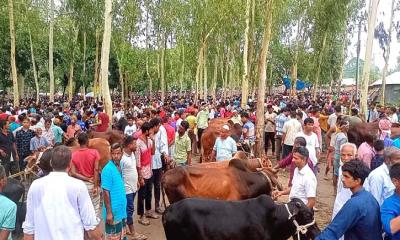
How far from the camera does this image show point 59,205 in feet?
13.4

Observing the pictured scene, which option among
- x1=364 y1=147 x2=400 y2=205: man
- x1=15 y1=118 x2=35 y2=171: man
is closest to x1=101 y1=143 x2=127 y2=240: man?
x1=364 y1=147 x2=400 y2=205: man

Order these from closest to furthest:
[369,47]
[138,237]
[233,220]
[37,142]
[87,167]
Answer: [233,220] < [87,167] < [138,237] < [37,142] < [369,47]

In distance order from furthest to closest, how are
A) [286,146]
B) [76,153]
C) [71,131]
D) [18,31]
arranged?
[18,31] < [286,146] < [71,131] < [76,153]

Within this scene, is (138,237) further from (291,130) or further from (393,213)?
(291,130)

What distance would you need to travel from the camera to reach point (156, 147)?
882 centimetres

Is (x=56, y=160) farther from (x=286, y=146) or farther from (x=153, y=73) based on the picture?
(x=153, y=73)

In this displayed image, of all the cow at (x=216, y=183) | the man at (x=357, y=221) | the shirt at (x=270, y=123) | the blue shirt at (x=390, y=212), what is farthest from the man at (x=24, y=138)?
the blue shirt at (x=390, y=212)


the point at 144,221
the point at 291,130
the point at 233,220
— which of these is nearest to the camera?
the point at 233,220

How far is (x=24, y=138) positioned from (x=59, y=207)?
22.6ft

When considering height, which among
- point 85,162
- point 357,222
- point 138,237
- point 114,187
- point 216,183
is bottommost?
point 138,237

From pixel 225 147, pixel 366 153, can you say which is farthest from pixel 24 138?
pixel 366 153

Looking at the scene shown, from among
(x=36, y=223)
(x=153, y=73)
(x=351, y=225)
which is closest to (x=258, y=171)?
(x=351, y=225)

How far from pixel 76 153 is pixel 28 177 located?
10.1 ft

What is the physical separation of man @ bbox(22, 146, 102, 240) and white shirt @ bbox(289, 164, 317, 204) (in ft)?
8.99
